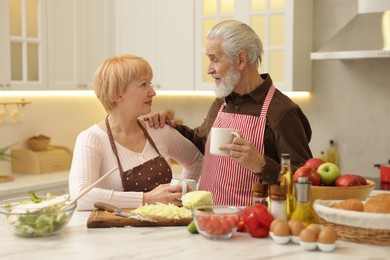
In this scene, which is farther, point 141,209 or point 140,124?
point 140,124

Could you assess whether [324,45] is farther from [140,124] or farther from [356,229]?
[356,229]

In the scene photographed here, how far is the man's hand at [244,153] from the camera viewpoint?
8.16 feet

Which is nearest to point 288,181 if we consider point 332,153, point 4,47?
point 332,153

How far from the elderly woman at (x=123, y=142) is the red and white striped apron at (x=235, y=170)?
23 centimetres

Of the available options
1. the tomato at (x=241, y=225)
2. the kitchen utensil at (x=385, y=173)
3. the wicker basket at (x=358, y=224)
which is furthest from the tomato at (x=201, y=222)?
→ the kitchen utensil at (x=385, y=173)

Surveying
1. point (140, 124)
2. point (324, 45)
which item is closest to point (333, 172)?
point (140, 124)

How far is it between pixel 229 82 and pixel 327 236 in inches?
46.0

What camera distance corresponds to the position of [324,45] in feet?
14.9

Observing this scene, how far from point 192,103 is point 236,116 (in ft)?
8.41

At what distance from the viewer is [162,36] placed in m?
5.23

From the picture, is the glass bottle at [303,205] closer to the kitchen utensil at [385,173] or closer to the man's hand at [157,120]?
the man's hand at [157,120]

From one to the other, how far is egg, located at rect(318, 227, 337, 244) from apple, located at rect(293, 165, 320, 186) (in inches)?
9.1

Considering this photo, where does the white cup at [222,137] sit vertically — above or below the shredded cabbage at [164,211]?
above

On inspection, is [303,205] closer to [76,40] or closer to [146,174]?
[146,174]
